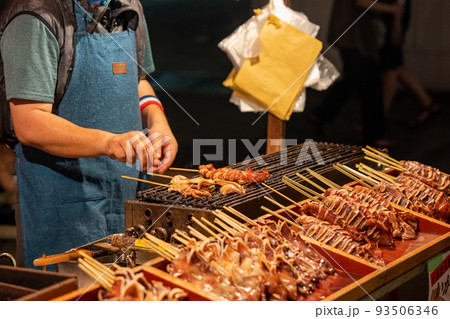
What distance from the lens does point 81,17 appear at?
3750 millimetres

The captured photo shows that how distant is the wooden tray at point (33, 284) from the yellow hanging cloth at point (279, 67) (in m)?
3.73

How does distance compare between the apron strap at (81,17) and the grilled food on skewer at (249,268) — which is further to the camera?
the apron strap at (81,17)

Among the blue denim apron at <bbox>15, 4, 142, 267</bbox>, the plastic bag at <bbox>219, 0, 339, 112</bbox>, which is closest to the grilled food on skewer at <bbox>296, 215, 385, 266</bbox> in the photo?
the blue denim apron at <bbox>15, 4, 142, 267</bbox>

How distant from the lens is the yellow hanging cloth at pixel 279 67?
18.3 ft

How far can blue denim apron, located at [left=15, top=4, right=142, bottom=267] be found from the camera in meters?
3.83

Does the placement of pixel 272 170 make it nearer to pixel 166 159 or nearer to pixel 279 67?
pixel 166 159

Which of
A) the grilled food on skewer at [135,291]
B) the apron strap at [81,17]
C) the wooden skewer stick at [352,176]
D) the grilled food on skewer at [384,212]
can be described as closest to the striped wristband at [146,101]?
the apron strap at [81,17]

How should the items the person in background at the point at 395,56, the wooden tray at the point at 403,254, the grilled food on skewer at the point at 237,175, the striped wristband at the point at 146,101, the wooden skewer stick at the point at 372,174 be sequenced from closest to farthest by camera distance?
the wooden tray at the point at 403,254
the grilled food on skewer at the point at 237,175
the wooden skewer stick at the point at 372,174
the striped wristband at the point at 146,101
the person in background at the point at 395,56

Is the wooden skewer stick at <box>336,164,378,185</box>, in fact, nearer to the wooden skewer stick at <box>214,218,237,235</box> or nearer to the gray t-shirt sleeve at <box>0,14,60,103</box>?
the wooden skewer stick at <box>214,218,237,235</box>

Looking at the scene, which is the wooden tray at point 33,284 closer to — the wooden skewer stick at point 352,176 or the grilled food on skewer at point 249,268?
the grilled food on skewer at point 249,268

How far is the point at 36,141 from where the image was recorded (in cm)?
357

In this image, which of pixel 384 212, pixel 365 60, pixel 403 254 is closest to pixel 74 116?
pixel 384 212

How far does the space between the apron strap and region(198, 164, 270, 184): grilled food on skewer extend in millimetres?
1245

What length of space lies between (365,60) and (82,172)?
17.5 feet
